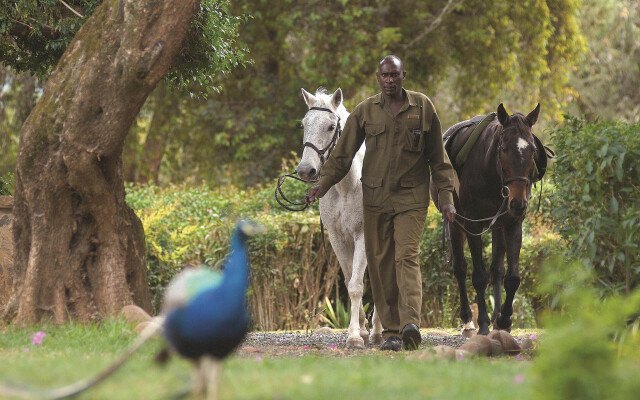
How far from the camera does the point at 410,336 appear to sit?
762 centimetres

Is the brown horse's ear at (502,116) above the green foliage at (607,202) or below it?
above

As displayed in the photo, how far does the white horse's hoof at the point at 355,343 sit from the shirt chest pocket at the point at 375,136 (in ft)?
5.85

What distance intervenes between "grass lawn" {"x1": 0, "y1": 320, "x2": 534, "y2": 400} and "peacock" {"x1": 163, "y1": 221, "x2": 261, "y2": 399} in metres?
0.22

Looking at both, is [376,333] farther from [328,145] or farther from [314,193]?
[328,145]

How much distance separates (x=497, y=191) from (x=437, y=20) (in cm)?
1227

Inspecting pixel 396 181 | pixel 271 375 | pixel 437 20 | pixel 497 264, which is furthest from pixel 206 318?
pixel 437 20

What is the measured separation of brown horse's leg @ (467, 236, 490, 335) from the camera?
912 centimetres

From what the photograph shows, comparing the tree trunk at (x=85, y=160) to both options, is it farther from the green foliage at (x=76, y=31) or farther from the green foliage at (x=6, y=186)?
the green foliage at (x=6, y=186)

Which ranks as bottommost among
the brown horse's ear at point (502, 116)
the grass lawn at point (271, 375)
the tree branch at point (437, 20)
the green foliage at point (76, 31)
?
the grass lawn at point (271, 375)

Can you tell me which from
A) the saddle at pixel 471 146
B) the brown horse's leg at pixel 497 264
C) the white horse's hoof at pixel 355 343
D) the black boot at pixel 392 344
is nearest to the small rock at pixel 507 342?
the black boot at pixel 392 344

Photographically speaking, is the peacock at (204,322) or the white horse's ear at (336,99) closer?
the peacock at (204,322)

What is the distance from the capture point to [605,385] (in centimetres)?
368

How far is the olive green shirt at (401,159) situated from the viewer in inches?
309

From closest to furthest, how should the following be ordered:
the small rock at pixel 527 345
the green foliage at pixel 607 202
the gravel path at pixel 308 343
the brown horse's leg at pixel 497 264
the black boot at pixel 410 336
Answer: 1. the green foliage at pixel 607 202
2. the gravel path at pixel 308 343
3. the black boot at pixel 410 336
4. the small rock at pixel 527 345
5. the brown horse's leg at pixel 497 264
